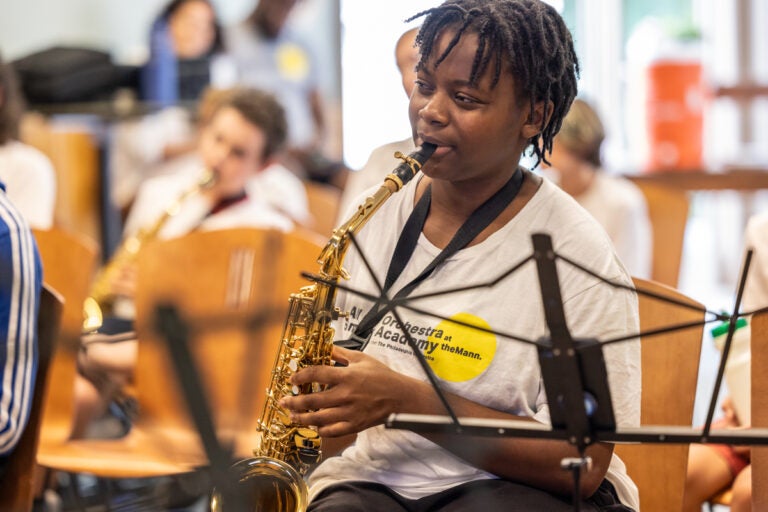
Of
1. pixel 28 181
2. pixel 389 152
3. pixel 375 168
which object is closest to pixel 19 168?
pixel 28 181

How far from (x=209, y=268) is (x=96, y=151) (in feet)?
8.68

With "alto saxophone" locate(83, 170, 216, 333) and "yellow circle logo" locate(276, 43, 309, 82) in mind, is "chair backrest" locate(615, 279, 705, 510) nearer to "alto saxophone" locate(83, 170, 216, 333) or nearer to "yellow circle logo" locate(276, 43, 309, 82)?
"alto saxophone" locate(83, 170, 216, 333)

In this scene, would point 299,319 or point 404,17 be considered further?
point 404,17

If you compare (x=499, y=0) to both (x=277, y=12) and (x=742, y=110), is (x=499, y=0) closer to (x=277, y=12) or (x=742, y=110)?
(x=277, y=12)

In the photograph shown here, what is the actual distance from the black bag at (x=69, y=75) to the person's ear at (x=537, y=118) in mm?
4188

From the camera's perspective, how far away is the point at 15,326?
1852 mm

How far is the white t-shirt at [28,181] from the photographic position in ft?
12.0

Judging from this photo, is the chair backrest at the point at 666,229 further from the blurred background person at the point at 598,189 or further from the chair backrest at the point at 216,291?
the chair backrest at the point at 216,291

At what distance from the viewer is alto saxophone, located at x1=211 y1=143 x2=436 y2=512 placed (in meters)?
1.64

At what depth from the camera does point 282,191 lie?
14.1ft

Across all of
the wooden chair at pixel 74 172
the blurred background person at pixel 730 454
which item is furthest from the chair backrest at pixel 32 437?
the wooden chair at pixel 74 172

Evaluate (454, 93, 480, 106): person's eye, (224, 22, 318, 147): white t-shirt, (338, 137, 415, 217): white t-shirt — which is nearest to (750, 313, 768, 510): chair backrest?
(454, 93, 480, 106): person's eye

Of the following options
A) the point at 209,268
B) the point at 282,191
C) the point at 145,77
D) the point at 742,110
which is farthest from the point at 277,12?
the point at 209,268

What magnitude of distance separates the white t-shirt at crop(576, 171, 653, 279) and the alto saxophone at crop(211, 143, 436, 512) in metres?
1.99
